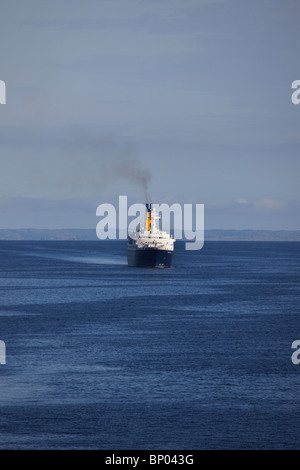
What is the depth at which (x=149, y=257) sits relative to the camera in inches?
6033

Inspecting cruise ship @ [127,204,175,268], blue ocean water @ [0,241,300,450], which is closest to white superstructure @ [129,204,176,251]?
cruise ship @ [127,204,175,268]

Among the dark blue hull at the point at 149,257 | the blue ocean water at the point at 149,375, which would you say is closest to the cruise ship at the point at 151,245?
the dark blue hull at the point at 149,257

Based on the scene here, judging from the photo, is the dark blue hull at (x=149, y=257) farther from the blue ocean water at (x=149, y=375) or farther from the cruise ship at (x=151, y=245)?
the blue ocean water at (x=149, y=375)

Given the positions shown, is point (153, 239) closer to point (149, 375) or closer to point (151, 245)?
point (151, 245)

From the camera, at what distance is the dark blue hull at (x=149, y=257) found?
151750 mm

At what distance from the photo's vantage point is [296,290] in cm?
11962

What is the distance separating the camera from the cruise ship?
493 ft

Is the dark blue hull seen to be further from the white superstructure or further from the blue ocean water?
the blue ocean water

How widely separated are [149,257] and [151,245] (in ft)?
13.4

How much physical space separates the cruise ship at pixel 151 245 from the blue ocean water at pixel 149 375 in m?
54.2

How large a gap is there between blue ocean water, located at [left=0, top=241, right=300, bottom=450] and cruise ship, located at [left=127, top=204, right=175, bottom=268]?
54179 mm
